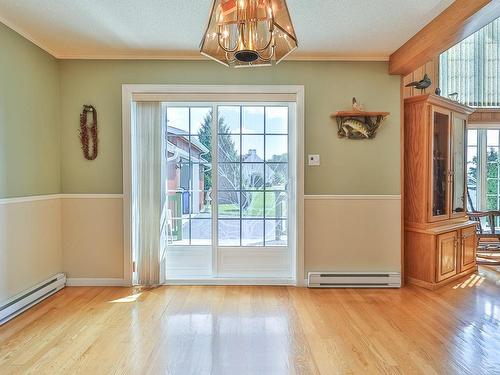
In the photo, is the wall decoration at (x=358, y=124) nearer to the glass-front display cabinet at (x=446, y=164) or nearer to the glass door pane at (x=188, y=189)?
the glass-front display cabinet at (x=446, y=164)

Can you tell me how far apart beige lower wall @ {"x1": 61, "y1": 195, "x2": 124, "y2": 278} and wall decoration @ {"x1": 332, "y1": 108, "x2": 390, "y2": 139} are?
2380mm

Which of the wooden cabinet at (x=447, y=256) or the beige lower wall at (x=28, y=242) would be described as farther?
the wooden cabinet at (x=447, y=256)

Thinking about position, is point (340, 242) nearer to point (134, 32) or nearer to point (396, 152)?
point (396, 152)

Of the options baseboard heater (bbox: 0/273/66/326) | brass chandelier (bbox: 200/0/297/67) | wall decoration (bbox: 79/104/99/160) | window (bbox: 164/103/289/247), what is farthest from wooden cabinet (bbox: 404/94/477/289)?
baseboard heater (bbox: 0/273/66/326)

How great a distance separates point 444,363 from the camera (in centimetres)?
202

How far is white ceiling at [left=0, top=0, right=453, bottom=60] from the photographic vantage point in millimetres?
2406

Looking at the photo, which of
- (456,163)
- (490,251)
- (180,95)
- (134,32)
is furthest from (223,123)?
(490,251)

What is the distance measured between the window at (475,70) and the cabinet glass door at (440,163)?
236 cm

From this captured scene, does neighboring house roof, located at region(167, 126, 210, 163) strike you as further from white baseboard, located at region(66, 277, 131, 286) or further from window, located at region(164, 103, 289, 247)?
white baseboard, located at region(66, 277, 131, 286)

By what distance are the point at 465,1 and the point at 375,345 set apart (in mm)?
2403

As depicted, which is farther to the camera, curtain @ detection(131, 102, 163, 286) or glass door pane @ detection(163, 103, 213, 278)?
glass door pane @ detection(163, 103, 213, 278)

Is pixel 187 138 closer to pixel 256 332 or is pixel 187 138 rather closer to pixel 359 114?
pixel 359 114

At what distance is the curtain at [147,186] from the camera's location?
332 cm

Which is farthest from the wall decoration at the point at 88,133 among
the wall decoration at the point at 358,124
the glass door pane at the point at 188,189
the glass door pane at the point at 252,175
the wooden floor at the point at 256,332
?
the wall decoration at the point at 358,124
